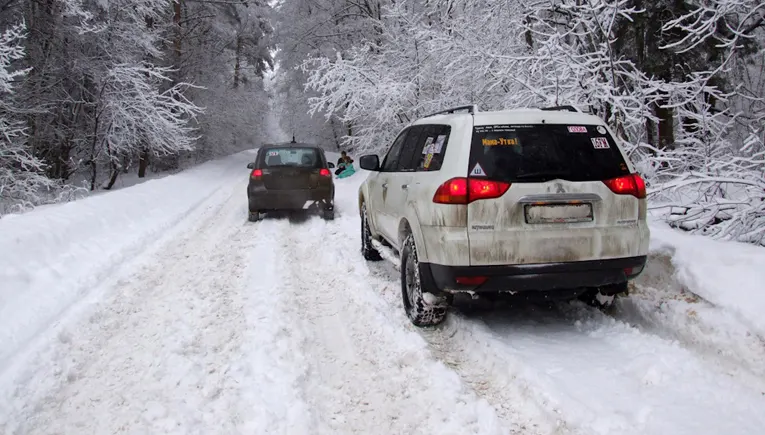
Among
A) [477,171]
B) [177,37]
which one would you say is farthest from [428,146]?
[177,37]

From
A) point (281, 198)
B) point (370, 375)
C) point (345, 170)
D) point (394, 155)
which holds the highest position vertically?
point (394, 155)

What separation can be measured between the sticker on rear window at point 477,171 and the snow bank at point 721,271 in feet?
6.83

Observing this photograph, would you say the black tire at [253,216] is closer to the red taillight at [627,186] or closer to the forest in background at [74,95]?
the forest in background at [74,95]

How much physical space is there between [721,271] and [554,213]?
Result: 167 centimetres

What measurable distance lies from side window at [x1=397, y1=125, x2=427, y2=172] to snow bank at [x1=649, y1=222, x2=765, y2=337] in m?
2.57

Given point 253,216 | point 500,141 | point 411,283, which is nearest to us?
point 500,141

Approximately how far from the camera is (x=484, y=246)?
3.66m

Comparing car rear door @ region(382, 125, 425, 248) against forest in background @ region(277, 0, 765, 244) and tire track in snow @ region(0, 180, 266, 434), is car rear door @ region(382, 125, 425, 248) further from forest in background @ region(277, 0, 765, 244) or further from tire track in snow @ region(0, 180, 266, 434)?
forest in background @ region(277, 0, 765, 244)

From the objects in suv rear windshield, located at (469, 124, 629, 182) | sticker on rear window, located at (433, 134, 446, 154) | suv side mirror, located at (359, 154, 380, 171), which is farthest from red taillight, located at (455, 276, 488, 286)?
suv side mirror, located at (359, 154, 380, 171)

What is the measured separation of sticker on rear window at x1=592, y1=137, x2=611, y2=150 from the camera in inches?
155

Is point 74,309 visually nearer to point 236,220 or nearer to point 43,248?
point 43,248

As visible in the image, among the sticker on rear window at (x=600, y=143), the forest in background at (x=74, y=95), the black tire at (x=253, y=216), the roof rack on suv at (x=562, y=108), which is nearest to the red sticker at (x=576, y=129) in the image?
the sticker on rear window at (x=600, y=143)

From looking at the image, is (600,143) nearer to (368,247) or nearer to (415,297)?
(415,297)

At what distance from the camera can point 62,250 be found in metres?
6.68
